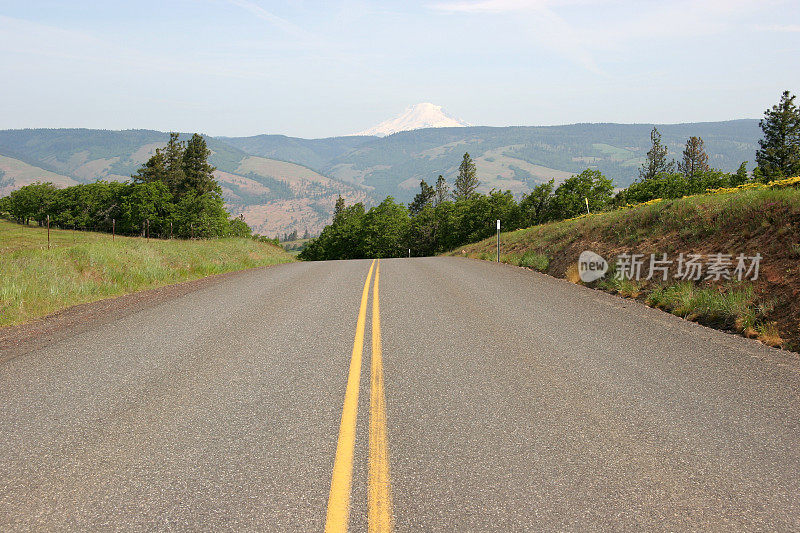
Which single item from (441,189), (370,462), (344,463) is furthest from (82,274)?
(441,189)

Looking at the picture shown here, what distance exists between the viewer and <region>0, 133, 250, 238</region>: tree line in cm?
7100

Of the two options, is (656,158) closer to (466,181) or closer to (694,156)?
(694,156)

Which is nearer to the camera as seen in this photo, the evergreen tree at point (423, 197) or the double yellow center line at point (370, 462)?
the double yellow center line at point (370, 462)

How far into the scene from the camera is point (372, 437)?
3803mm

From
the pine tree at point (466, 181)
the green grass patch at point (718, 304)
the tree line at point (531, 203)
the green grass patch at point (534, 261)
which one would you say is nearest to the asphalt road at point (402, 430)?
the green grass patch at point (718, 304)

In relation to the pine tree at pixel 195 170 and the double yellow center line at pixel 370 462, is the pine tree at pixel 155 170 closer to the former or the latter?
the pine tree at pixel 195 170

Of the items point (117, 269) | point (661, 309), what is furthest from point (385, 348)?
point (117, 269)

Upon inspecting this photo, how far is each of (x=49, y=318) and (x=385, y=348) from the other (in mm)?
6813

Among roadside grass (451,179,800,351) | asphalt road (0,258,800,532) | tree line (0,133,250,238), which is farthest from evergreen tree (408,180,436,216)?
asphalt road (0,258,800,532)

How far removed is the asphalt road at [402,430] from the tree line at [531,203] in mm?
41357

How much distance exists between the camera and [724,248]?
977cm

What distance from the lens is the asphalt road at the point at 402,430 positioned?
114 inches

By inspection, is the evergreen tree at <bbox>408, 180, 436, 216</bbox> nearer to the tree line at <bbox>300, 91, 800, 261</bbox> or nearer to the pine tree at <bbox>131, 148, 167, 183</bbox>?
the tree line at <bbox>300, 91, 800, 261</bbox>

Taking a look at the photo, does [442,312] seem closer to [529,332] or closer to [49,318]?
[529,332]
